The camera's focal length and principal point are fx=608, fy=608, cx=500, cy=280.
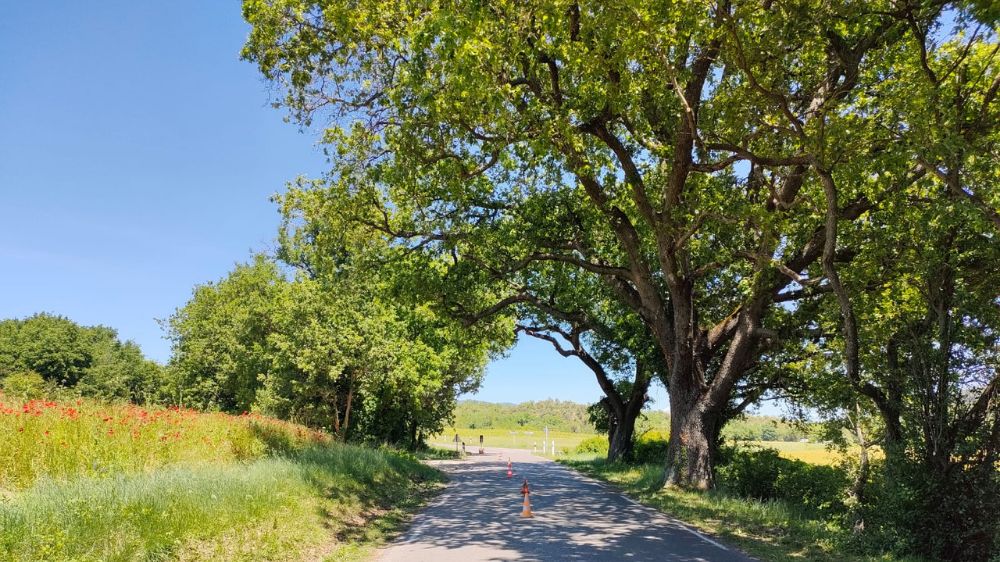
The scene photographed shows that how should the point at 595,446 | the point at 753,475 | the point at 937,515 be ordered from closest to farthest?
the point at 937,515
the point at 753,475
the point at 595,446

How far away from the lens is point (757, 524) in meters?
11.0

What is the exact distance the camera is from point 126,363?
79500mm

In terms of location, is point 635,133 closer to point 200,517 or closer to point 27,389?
point 200,517

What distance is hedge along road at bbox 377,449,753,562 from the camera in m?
8.20

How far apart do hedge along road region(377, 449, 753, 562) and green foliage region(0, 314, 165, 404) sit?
64548 mm

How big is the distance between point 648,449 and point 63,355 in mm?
82316

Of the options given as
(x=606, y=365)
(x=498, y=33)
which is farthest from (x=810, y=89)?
(x=606, y=365)

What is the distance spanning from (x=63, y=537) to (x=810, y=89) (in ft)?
45.4

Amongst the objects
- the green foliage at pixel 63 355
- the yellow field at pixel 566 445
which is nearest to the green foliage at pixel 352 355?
the yellow field at pixel 566 445

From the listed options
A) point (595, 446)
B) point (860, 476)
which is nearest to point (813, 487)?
point (860, 476)

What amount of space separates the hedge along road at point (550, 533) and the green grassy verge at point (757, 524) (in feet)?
1.50

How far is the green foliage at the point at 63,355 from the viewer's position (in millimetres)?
72369

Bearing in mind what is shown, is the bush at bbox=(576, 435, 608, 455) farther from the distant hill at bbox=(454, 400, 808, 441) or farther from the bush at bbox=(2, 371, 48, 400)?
the distant hill at bbox=(454, 400, 808, 441)

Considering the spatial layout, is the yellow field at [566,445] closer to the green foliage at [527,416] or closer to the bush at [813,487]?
the bush at [813,487]
